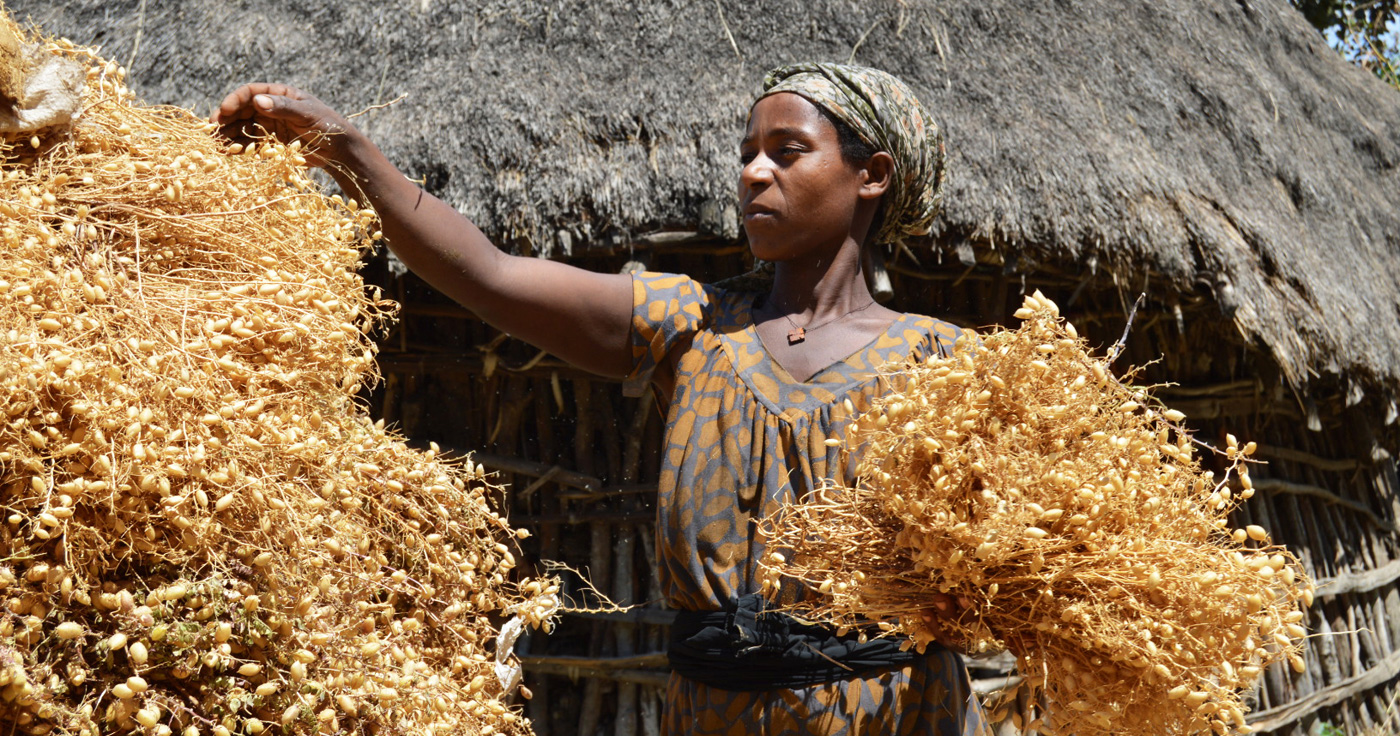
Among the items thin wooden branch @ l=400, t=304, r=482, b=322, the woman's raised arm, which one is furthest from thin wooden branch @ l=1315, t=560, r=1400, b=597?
the woman's raised arm

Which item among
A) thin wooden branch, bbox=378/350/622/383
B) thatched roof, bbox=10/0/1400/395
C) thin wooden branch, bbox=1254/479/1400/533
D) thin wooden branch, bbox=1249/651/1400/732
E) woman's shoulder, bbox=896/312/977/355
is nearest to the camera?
woman's shoulder, bbox=896/312/977/355

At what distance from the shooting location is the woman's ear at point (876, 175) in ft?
5.66

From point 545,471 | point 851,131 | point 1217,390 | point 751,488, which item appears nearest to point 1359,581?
point 1217,390

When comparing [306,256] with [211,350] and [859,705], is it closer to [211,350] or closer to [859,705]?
[211,350]

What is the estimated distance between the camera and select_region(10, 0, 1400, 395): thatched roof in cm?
358

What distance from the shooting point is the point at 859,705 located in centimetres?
146

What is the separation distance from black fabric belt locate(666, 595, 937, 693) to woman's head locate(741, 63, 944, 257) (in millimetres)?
535

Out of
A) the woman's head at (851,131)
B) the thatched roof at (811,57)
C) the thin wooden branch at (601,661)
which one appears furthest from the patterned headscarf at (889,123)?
the thin wooden branch at (601,661)

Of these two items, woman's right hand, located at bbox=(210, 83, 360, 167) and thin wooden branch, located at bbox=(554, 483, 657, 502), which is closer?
woman's right hand, located at bbox=(210, 83, 360, 167)

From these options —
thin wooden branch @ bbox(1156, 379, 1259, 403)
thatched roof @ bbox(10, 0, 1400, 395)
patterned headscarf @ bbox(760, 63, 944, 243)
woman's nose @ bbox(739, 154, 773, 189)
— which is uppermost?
thatched roof @ bbox(10, 0, 1400, 395)

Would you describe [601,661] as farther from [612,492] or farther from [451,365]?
[451,365]

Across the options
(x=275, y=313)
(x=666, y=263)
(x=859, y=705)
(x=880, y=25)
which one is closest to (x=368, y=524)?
(x=275, y=313)

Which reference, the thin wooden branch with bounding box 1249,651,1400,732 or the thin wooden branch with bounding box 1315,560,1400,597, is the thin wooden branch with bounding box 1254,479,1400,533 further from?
the thin wooden branch with bounding box 1249,651,1400,732

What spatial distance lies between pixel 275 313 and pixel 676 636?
28.0 inches
